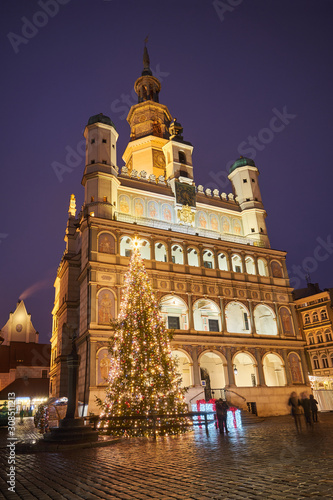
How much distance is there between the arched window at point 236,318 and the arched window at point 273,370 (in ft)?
12.2

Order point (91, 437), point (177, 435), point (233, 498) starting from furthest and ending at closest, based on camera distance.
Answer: point (177, 435), point (91, 437), point (233, 498)

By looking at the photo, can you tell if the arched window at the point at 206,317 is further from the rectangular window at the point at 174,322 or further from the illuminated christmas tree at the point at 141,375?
the illuminated christmas tree at the point at 141,375

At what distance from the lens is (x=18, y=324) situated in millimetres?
67688

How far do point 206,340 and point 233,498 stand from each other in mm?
29086

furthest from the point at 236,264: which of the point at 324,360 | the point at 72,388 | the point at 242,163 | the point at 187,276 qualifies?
the point at 72,388

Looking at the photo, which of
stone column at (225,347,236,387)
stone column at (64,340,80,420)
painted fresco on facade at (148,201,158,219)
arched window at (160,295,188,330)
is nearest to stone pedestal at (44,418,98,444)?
stone column at (64,340,80,420)

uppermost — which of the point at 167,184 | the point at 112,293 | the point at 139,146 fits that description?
the point at 139,146

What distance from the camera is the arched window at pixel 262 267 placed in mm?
40938

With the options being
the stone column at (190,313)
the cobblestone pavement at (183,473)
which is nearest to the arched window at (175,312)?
the stone column at (190,313)

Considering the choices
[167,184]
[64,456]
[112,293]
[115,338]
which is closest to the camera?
[64,456]

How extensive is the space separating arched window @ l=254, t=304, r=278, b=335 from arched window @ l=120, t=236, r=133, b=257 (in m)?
14.8

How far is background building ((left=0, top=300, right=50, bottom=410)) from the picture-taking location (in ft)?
176

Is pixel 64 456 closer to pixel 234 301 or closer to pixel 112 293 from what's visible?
pixel 112 293

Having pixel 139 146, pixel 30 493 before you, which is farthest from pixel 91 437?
pixel 139 146
